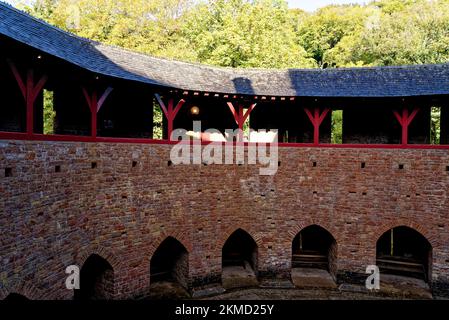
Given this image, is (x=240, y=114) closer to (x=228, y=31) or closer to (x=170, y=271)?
(x=170, y=271)

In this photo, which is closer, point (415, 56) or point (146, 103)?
point (146, 103)

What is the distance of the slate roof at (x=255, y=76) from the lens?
10.7 meters

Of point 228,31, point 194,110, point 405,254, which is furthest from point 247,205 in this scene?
point 228,31

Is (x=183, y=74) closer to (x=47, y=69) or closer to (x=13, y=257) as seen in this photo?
(x=47, y=69)

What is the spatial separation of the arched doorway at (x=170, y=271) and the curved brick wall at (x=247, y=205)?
437mm

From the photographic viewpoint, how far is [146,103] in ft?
44.9

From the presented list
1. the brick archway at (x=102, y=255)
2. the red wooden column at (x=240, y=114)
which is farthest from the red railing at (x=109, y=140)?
the brick archway at (x=102, y=255)

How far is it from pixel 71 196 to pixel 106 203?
4.51ft

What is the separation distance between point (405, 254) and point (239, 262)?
23.7ft

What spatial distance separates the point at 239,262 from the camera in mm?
15258

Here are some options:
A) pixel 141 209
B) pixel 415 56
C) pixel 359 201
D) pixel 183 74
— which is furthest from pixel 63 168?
pixel 415 56

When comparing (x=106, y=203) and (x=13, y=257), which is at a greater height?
(x=106, y=203)

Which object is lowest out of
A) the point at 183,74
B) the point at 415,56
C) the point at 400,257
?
the point at 400,257
